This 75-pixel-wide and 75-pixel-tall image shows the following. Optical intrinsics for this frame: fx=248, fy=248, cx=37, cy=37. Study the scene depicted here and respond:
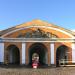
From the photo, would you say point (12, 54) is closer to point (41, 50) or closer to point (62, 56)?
point (41, 50)

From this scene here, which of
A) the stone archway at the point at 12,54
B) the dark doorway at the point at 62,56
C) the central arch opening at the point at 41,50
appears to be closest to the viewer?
the dark doorway at the point at 62,56

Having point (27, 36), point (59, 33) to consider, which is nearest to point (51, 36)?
point (59, 33)

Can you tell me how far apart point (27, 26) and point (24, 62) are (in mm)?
5542

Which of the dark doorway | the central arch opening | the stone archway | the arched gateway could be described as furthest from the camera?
the central arch opening

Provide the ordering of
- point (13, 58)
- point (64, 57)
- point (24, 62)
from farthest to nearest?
point (13, 58) < point (64, 57) < point (24, 62)

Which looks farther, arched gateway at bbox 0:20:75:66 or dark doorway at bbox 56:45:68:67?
dark doorway at bbox 56:45:68:67

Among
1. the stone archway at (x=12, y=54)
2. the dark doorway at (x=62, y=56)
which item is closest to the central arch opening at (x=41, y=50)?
the dark doorway at (x=62, y=56)

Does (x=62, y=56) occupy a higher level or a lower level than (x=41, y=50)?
lower

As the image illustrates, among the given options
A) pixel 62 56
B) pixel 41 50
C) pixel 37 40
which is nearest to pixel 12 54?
pixel 41 50

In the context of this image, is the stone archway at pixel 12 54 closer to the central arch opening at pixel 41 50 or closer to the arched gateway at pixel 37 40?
the arched gateway at pixel 37 40

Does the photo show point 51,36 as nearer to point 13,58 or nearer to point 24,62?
point 24,62

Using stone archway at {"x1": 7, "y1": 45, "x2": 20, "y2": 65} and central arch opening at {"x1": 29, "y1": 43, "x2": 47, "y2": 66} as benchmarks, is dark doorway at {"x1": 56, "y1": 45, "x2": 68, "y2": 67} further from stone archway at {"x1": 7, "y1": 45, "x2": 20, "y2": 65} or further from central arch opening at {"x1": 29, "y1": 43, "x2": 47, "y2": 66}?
stone archway at {"x1": 7, "y1": 45, "x2": 20, "y2": 65}

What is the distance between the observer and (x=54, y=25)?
128ft

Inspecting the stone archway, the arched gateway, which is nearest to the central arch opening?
the arched gateway
